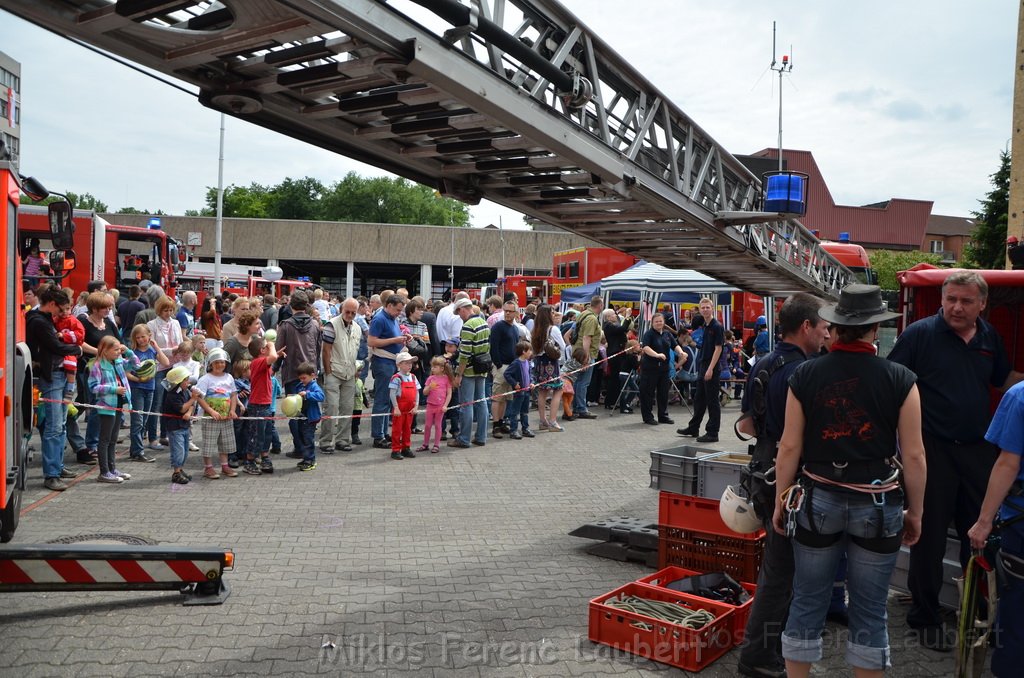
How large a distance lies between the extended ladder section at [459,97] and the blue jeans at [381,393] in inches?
133

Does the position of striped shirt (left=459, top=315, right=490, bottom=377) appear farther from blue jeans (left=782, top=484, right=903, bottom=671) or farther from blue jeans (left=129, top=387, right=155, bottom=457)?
blue jeans (left=782, top=484, right=903, bottom=671)

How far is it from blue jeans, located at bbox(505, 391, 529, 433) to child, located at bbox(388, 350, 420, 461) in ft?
7.09

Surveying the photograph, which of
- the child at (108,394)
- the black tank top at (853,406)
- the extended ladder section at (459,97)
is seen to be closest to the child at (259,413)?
the child at (108,394)

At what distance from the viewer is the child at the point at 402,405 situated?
9781 millimetres

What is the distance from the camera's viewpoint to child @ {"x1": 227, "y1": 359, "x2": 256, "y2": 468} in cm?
866

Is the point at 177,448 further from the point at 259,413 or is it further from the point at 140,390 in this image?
the point at 140,390

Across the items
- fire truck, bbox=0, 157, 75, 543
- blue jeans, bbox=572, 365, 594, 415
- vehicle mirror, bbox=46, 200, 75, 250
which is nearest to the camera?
fire truck, bbox=0, 157, 75, 543

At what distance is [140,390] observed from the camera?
902 centimetres

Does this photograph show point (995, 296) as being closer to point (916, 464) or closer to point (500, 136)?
point (916, 464)

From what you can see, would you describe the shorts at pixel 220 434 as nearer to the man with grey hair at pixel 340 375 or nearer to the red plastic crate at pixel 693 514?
the man with grey hair at pixel 340 375

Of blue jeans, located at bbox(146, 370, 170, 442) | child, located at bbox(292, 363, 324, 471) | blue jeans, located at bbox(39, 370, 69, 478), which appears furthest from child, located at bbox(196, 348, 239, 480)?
blue jeans, located at bbox(146, 370, 170, 442)

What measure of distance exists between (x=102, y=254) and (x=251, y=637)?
16297mm

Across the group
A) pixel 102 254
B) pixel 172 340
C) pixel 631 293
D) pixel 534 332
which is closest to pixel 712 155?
pixel 534 332

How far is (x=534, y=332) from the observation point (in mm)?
12125
